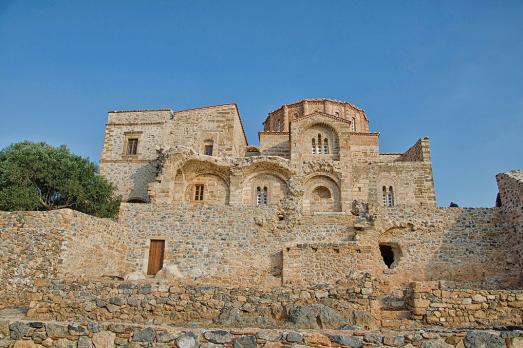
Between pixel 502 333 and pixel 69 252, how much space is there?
1302 cm

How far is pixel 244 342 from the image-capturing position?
16.5 feet

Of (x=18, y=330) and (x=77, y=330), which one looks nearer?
(x=77, y=330)

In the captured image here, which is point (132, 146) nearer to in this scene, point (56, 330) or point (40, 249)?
point (40, 249)

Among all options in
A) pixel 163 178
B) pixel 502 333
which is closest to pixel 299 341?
pixel 502 333

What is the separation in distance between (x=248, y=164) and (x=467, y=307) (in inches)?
652

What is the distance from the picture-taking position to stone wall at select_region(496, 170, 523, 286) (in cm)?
1599

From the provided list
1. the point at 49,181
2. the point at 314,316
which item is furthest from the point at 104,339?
the point at 49,181

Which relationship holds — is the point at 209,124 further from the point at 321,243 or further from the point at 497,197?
the point at 497,197

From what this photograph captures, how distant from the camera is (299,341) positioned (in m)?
4.96

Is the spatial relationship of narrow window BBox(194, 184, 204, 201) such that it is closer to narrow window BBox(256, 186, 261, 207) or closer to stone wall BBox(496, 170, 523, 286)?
narrow window BBox(256, 186, 261, 207)

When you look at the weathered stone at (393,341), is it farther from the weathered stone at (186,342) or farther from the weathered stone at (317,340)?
the weathered stone at (186,342)

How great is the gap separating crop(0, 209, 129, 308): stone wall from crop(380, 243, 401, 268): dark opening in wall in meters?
12.1

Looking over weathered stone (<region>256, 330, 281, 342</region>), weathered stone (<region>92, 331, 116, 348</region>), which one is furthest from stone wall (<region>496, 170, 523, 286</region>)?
weathered stone (<region>92, 331, 116, 348</region>)

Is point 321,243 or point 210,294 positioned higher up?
point 321,243
